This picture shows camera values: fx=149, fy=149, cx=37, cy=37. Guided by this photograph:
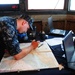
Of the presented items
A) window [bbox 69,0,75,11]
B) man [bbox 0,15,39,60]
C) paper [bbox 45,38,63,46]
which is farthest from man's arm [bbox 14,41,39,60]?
window [bbox 69,0,75,11]

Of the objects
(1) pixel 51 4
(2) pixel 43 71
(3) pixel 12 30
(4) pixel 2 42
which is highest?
(1) pixel 51 4

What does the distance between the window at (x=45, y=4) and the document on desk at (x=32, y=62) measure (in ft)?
4.51

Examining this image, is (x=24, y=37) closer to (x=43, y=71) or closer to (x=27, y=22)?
(x=27, y=22)

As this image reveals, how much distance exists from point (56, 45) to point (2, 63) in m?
0.73

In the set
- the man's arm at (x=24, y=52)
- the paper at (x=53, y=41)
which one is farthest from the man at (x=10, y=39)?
the paper at (x=53, y=41)

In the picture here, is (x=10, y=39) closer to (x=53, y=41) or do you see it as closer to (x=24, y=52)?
(x=24, y=52)

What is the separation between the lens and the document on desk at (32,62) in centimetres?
127

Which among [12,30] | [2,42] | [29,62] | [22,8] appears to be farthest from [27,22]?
[22,8]

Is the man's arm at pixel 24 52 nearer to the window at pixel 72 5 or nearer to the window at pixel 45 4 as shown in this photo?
the window at pixel 45 4

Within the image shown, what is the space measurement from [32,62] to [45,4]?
1680 millimetres

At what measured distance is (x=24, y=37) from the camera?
77.0 inches

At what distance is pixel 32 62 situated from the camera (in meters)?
1.37

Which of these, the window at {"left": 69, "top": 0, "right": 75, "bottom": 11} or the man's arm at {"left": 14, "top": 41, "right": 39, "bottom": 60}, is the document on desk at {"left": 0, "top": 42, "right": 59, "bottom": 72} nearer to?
the man's arm at {"left": 14, "top": 41, "right": 39, "bottom": 60}

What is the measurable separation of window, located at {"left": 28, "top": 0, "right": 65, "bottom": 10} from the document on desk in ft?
4.51
